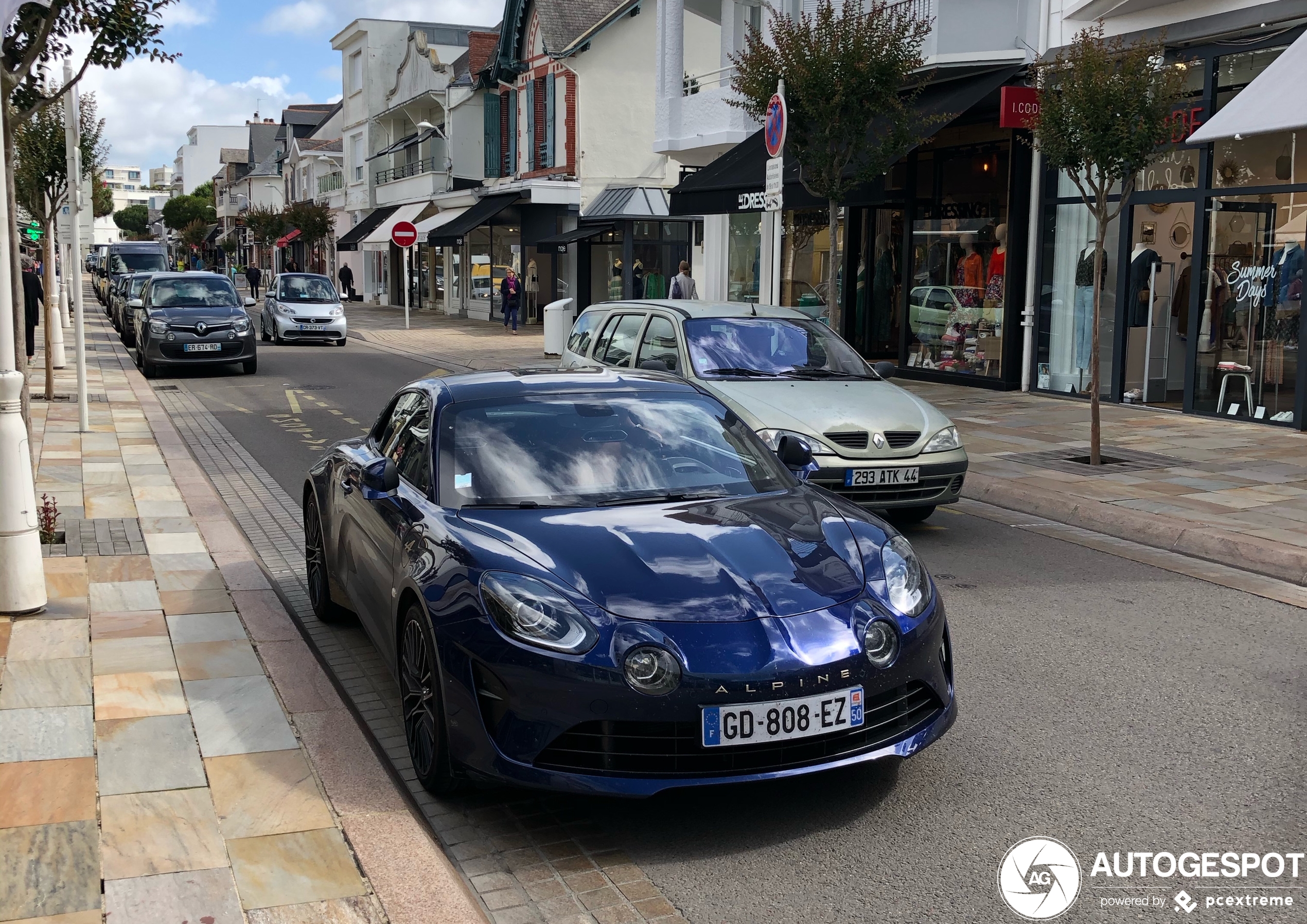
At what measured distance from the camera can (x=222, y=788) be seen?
4.34 m

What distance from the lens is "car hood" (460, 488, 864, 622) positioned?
164 inches

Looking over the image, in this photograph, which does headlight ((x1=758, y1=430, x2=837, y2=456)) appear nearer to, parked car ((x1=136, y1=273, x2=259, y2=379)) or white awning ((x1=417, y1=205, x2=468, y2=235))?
parked car ((x1=136, y1=273, x2=259, y2=379))

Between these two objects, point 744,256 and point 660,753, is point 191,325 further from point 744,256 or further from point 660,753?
point 660,753

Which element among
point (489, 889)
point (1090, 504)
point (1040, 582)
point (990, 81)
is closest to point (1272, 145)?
point (990, 81)

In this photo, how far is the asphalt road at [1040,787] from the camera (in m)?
3.78

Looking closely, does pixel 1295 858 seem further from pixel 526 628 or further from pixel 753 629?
pixel 526 628

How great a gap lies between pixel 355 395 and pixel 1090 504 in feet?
39.8

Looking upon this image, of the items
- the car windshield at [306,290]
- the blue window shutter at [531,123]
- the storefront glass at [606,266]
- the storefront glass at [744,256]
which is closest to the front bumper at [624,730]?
the storefront glass at [744,256]

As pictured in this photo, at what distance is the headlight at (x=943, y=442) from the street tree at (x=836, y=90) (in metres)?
5.18

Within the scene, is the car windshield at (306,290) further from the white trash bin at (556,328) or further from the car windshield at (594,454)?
the car windshield at (594,454)

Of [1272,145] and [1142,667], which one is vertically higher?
[1272,145]

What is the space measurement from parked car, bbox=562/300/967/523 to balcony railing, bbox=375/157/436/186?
38896 mm

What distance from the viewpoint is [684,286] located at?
23.9 meters
